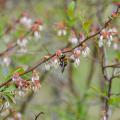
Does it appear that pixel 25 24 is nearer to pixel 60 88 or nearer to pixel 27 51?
pixel 27 51

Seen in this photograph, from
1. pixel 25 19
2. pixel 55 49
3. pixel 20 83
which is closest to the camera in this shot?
pixel 20 83

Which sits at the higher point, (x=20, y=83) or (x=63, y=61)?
(x=63, y=61)

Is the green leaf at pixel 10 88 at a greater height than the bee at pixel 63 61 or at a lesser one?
lesser

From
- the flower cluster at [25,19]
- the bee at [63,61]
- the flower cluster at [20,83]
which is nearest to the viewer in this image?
the flower cluster at [20,83]

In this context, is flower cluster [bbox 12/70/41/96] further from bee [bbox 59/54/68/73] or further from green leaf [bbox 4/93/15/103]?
bee [bbox 59/54/68/73]

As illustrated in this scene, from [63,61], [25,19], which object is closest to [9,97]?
[63,61]

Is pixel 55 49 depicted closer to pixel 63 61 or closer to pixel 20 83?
pixel 63 61

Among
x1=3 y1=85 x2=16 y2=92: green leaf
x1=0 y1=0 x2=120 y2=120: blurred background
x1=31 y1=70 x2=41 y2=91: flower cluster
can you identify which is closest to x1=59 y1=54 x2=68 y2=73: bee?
x1=31 y1=70 x2=41 y2=91: flower cluster

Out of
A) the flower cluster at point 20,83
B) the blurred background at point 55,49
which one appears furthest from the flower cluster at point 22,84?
the blurred background at point 55,49

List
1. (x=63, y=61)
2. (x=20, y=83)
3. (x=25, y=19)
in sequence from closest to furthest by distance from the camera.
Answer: (x=20, y=83) < (x=63, y=61) < (x=25, y=19)

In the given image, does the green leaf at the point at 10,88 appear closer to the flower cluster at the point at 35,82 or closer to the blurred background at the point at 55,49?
the flower cluster at the point at 35,82

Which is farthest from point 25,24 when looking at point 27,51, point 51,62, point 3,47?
point 51,62

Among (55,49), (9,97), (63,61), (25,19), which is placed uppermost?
(25,19)
